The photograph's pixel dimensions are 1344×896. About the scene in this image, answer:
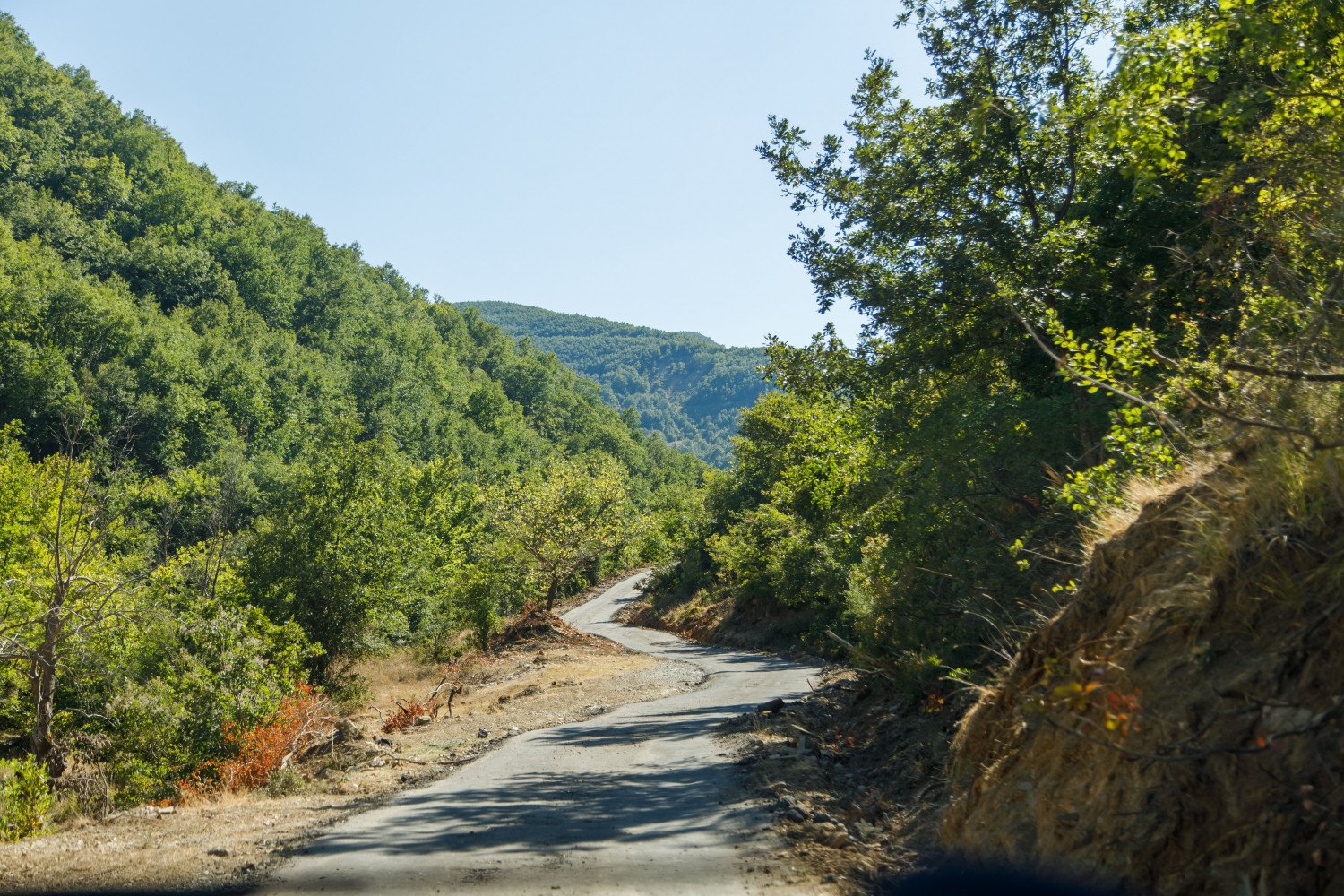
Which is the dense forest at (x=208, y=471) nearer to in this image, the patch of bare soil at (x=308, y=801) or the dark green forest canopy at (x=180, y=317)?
the dark green forest canopy at (x=180, y=317)

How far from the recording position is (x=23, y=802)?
12.3m

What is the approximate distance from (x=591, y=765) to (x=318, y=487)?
17.7 meters

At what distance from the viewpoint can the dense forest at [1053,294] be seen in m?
6.90

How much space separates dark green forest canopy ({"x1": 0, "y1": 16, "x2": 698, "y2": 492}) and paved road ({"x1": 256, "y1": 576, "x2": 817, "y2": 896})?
23.3 m

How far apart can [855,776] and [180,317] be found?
236 ft

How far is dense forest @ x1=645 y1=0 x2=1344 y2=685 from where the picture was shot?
22.6 feet

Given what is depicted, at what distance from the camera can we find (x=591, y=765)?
12.8 meters

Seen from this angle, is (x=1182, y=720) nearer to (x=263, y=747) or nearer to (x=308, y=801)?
(x=308, y=801)

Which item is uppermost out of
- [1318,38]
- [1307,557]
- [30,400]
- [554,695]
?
[30,400]

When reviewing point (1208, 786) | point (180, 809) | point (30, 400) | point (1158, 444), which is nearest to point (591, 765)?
point (180, 809)

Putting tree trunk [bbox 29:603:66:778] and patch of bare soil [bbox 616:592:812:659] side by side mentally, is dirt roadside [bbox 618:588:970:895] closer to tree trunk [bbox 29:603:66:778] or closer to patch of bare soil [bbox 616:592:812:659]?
tree trunk [bbox 29:603:66:778]

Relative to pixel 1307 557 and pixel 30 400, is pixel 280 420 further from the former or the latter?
pixel 1307 557

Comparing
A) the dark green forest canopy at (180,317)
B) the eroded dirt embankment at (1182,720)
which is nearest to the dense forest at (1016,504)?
the eroded dirt embankment at (1182,720)

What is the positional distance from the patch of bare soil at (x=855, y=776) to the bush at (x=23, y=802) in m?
8.61
